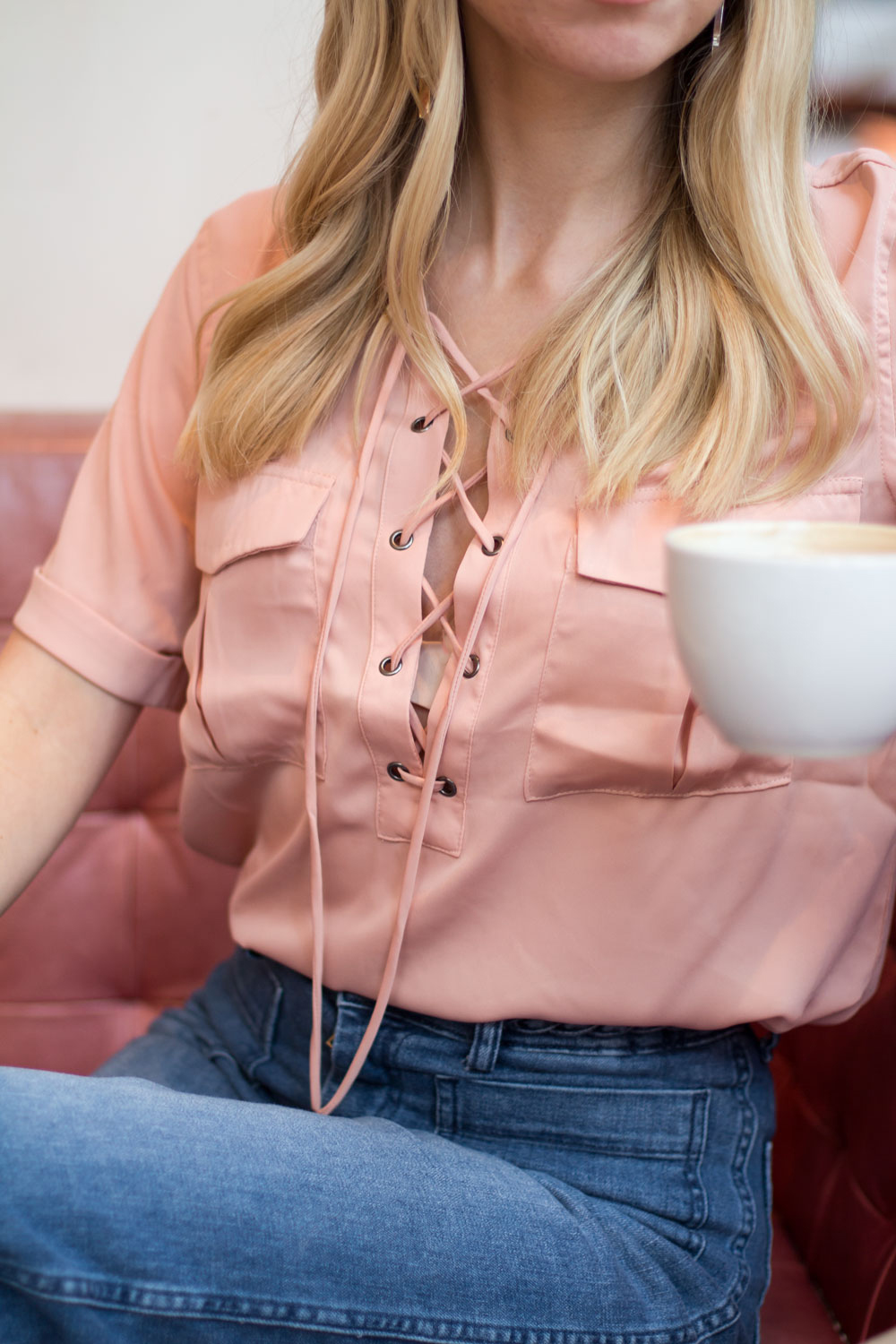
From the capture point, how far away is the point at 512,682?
767 mm

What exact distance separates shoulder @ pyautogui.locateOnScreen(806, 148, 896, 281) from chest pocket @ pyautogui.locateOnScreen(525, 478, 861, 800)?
0.14 m

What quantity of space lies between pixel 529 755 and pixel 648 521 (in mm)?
166

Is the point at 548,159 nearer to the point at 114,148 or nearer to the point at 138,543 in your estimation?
the point at 138,543

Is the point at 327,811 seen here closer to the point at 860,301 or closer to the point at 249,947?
the point at 249,947

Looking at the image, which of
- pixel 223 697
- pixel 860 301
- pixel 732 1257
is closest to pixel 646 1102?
pixel 732 1257

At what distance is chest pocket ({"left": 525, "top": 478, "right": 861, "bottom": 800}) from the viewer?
75 centimetres

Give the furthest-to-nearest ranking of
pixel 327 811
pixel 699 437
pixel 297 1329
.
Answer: pixel 327 811 → pixel 699 437 → pixel 297 1329

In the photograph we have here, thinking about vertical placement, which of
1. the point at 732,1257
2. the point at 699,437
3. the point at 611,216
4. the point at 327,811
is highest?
the point at 611,216

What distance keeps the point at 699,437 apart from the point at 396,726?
0.86 ft

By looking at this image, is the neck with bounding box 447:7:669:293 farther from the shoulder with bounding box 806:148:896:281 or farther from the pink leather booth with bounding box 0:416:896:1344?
the pink leather booth with bounding box 0:416:896:1344

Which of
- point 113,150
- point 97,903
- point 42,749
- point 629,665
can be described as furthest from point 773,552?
point 113,150

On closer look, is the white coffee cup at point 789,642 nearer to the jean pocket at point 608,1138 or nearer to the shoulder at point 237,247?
the jean pocket at point 608,1138

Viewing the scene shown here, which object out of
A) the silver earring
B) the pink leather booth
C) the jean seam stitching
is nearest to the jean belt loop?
the jean seam stitching

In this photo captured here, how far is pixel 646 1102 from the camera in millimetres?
803
